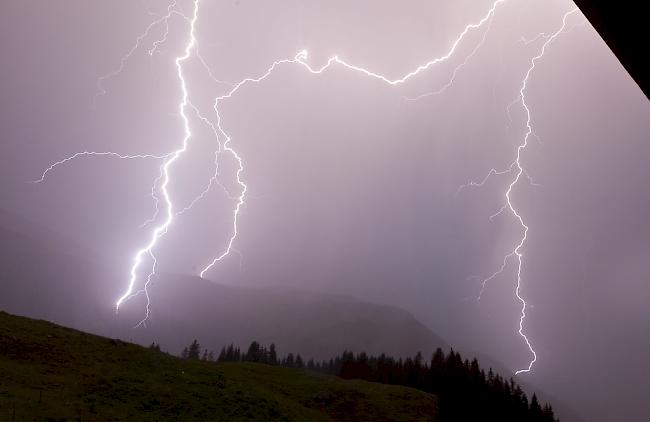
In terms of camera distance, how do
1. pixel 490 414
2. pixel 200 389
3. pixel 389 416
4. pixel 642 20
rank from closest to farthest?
pixel 642 20, pixel 200 389, pixel 389 416, pixel 490 414

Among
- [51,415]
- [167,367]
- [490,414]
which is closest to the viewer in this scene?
[51,415]

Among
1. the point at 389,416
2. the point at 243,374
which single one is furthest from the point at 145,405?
the point at 389,416

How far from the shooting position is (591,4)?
1.35 metres

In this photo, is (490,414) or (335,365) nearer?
(490,414)

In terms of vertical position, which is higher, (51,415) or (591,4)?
(591,4)

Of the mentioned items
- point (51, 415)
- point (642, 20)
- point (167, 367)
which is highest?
point (642, 20)

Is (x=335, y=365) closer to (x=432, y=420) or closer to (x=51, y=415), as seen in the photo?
(x=432, y=420)

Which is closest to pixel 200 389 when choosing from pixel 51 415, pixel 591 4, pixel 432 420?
pixel 51 415

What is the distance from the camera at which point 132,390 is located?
53.5ft

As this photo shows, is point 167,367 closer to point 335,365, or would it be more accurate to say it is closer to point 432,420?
point 432,420

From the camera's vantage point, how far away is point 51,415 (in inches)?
485

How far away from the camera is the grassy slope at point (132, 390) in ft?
45.3

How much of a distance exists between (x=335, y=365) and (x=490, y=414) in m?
66.4

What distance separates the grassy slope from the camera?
1380 cm
